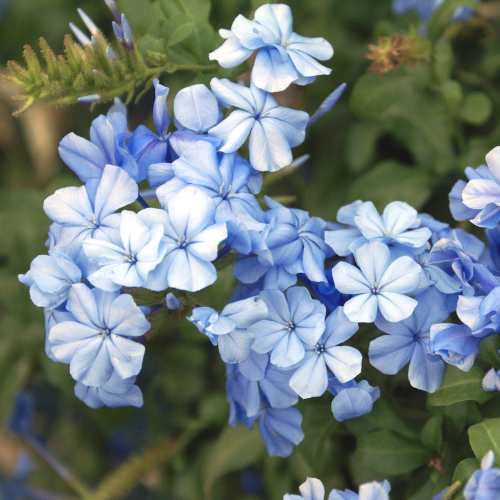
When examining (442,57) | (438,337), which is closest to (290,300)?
(438,337)

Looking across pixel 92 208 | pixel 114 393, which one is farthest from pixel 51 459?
pixel 92 208

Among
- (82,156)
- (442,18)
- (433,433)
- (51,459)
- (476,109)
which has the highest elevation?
(82,156)

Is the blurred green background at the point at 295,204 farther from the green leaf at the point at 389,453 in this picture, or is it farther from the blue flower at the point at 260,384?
the blue flower at the point at 260,384

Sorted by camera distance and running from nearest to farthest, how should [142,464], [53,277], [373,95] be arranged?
[53,277]
[373,95]
[142,464]

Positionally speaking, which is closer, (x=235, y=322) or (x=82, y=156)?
(x=235, y=322)

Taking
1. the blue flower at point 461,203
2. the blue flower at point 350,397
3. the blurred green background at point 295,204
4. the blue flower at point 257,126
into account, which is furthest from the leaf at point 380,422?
the blue flower at point 257,126

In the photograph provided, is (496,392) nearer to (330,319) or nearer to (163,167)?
(330,319)

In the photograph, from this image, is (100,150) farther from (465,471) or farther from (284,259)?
(465,471)
